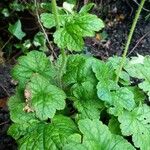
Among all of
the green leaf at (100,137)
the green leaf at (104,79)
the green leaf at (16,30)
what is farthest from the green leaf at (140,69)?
the green leaf at (16,30)

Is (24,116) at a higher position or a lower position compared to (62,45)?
lower

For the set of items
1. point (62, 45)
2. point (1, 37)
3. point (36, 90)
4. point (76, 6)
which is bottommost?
point (1, 37)

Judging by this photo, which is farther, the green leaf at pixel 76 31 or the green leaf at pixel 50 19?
the green leaf at pixel 50 19

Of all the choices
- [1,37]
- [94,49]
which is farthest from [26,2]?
[94,49]

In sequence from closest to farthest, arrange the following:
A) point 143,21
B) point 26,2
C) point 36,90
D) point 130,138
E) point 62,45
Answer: point 62,45 → point 36,90 → point 130,138 → point 26,2 → point 143,21

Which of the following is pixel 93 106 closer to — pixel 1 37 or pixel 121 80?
pixel 121 80

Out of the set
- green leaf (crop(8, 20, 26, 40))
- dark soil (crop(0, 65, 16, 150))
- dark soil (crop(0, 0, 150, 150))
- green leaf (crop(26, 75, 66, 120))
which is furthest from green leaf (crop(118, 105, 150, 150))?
green leaf (crop(8, 20, 26, 40))

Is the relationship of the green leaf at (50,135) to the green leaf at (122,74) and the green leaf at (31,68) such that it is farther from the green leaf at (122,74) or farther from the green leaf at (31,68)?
the green leaf at (122,74)
